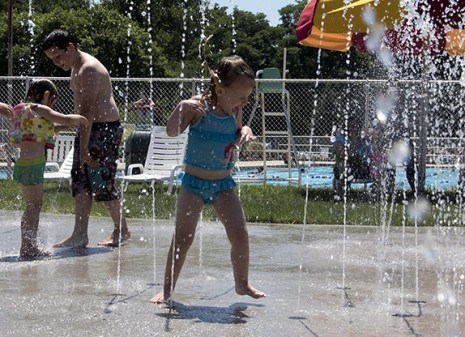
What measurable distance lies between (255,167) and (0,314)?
13.4 m

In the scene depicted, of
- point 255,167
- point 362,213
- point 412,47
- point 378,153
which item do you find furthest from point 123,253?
point 255,167

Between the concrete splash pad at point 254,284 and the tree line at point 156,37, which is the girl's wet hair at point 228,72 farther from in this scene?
the tree line at point 156,37

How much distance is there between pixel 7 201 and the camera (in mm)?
9930

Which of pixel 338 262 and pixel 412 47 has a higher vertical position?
pixel 412 47

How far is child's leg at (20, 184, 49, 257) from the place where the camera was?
5.84m

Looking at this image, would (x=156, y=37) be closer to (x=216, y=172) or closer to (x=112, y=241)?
(x=112, y=241)

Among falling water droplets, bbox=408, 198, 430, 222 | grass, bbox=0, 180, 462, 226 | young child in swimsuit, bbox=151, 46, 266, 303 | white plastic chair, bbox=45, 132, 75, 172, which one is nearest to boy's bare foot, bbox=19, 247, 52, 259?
young child in swimsuit, bbox=151, 46, 266, 303

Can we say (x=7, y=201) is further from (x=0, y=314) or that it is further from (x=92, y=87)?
(x=0, y=314)

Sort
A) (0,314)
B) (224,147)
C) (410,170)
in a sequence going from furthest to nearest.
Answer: (410,170)
(224,147)
(0,314)

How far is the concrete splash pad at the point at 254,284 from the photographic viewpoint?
3.87m

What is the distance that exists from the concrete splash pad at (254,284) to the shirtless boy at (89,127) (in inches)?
9.4

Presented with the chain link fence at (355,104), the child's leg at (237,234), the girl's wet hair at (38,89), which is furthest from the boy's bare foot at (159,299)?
the chain link fence at (355,104)

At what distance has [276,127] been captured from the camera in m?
21.4

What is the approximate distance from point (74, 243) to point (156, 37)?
4340 cm
